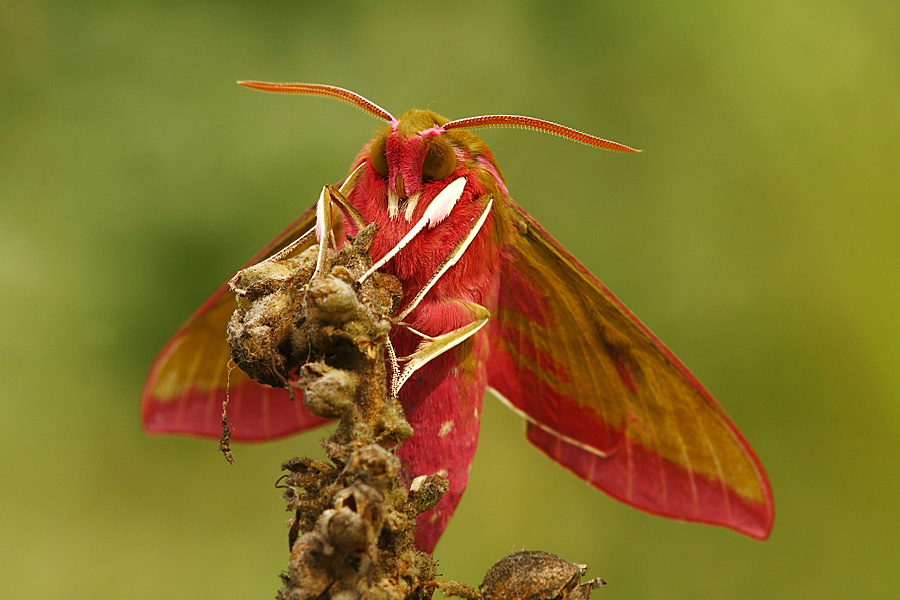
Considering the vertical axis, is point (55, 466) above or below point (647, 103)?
below

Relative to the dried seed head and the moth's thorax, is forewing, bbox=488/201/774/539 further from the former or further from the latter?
the dried seed head

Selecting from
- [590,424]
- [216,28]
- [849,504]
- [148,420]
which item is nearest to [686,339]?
[849,504]

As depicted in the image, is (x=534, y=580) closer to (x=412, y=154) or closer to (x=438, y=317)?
(x=438, y=317)

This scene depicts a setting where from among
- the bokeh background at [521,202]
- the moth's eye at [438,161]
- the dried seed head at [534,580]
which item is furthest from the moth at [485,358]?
the bokeh background at [521,202]

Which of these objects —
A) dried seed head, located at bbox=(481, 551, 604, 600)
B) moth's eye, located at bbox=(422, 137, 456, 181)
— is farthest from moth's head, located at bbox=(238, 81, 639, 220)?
dried seed head, located at bbox=(481, 551, 604, 600)

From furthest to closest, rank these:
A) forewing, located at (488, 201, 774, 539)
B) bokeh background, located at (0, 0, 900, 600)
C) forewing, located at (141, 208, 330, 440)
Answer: bokeh background, located at (0, 0, 900, 600) → forewing, located at (141, 208, 330, 440) → forewing, located at (488, 201, 774, 539)

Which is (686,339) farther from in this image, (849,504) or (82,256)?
(82,256)

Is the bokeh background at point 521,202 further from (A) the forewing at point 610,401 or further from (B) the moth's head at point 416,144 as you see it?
(B) the moth's head at point 416,144
